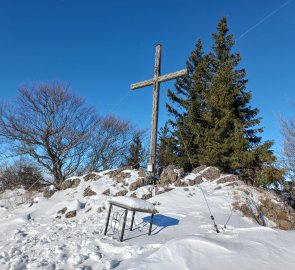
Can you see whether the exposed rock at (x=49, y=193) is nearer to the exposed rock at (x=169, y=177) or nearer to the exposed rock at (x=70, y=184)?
the exposed rock at (x=70, y=184)

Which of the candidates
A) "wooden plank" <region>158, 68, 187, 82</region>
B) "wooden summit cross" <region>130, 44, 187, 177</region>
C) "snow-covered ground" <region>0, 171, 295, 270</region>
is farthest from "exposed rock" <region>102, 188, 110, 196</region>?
"wooden plank" <region>158, 68, 187, 82</region>

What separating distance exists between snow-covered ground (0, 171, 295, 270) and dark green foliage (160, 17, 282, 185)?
449 cm

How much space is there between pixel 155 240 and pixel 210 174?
18.4 feet

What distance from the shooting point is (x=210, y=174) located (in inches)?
398

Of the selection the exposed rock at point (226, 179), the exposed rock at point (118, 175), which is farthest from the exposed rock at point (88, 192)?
the exposed rock at point (226, 179)

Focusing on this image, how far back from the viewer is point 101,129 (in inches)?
727

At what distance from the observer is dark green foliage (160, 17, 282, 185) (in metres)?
12.5

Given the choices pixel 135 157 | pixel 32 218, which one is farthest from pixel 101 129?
pixel 32 218

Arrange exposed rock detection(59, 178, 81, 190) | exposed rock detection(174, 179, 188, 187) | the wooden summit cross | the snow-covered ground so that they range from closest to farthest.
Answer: the snow-covered ground, the wooden summit cross, exposed rock detection(174, 179, 188, 187), exposed rock detection(59, 178, 81, 190)

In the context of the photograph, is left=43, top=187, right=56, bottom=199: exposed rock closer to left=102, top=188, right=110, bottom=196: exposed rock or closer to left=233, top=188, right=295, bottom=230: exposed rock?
left=102, top=188, right=110, bottom=196: exposed rock

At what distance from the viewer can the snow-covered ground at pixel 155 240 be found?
3.82 m

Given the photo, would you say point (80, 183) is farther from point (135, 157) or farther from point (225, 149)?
point (135, 157)

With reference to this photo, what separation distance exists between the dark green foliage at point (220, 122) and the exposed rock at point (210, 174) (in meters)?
1.72

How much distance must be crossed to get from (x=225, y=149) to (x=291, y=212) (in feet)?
19.3
